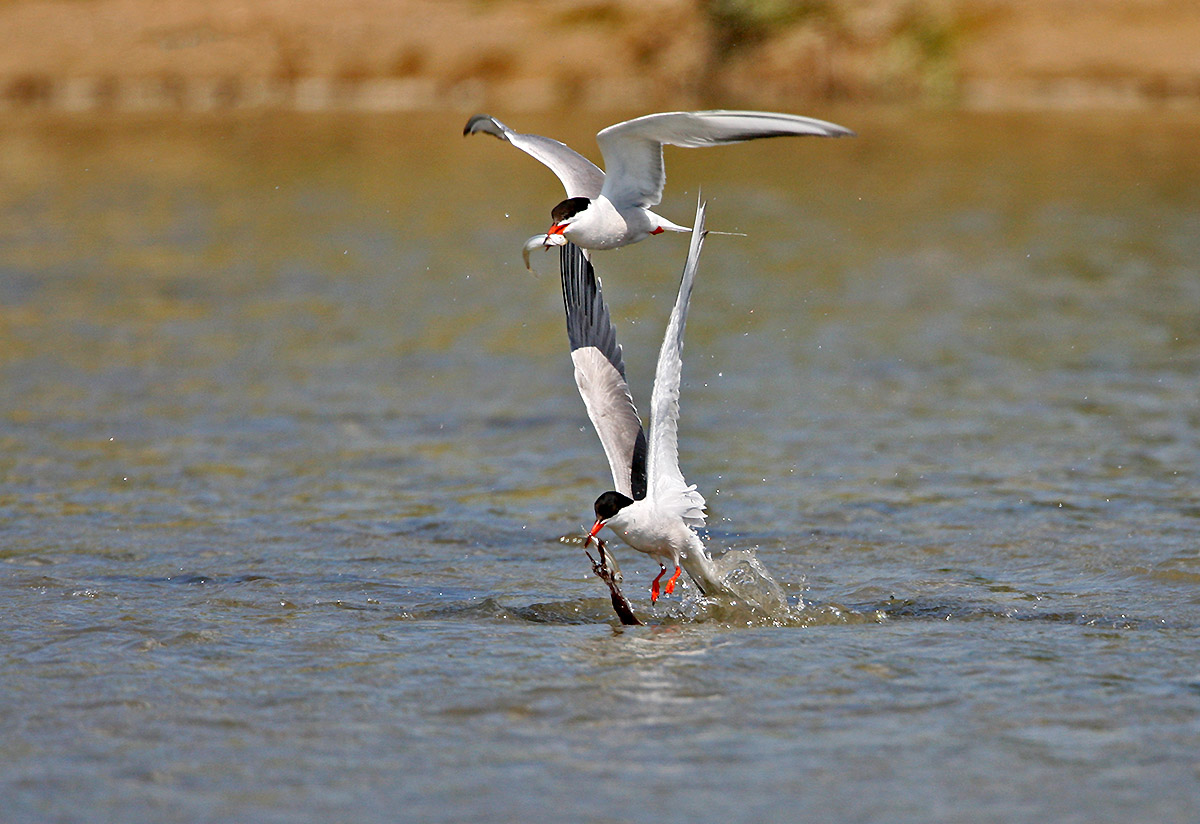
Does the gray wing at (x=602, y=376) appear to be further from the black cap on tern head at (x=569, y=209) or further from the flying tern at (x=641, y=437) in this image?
the black cap on tern head at (x=569, y=209)

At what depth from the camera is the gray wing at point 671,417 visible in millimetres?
7414

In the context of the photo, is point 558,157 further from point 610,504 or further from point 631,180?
point 610,504

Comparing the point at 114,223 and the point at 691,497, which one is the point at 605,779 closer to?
the point at 691,497

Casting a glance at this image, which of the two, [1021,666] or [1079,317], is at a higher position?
[1079,317]

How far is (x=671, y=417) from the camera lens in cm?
755

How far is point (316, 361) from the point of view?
14.8 meters

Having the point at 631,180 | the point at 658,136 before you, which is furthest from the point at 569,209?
the point at 658,136

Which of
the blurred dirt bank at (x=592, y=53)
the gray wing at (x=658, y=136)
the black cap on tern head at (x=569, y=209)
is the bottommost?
the black cap on tern head at (x=569, y=209)

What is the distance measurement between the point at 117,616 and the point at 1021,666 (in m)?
4.12

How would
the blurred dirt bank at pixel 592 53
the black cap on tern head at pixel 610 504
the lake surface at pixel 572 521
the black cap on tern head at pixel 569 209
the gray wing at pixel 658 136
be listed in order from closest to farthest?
the lake surface at pixel 572 521 < the gray wing at pixel 658 136 < the black cap on tern head at pixel 569 209 < the black cap on tern head at pixel 610 504 < the blurred dirt bank at pixel 592 53

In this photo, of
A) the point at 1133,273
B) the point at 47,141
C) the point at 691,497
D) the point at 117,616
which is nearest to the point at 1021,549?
the point at 691,497

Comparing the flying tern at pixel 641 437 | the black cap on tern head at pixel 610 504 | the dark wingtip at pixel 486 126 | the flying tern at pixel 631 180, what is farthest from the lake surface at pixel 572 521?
the dark wingtip at pixel 486 126

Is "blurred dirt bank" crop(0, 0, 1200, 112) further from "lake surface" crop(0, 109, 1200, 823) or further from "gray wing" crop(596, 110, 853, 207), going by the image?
"gray wing" crop(596, 110, 853, 207)

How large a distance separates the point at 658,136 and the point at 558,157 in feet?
3.85
